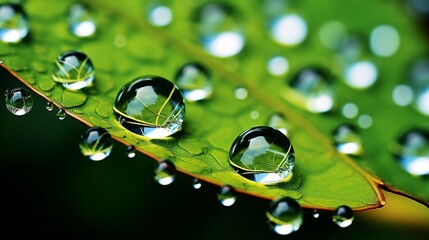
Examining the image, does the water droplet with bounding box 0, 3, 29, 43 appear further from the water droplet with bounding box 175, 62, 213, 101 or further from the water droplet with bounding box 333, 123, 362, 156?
the water droplet with bounding box 333, 123, 362, 156

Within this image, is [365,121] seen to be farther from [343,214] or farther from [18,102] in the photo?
[18,102]

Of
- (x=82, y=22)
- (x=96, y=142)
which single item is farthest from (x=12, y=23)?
(x=96, y=142)

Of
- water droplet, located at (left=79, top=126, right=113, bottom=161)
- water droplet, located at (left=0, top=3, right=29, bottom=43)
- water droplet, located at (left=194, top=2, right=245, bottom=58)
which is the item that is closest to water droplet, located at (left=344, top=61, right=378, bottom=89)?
water droplet, located at (left=194, top=2, right=245, bottom=58)

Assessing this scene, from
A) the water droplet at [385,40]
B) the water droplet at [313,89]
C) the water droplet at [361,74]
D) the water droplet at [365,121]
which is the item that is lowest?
the water droplet at [313,89]

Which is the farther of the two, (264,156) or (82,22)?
(82,22)

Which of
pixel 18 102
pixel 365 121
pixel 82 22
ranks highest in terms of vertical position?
pixel 365 121

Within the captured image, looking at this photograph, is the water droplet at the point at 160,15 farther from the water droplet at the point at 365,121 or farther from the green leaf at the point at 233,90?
the water droplet at the point at 365,121

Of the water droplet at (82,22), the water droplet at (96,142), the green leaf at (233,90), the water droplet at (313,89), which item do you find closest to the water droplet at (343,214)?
the green leaf at (233,90)
